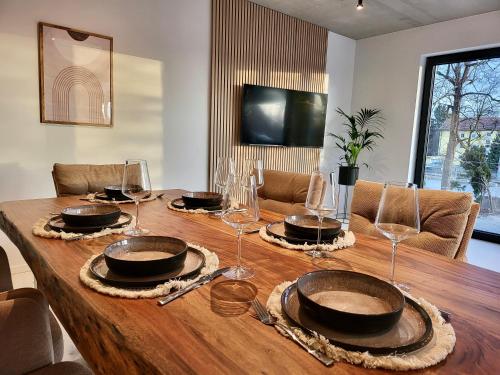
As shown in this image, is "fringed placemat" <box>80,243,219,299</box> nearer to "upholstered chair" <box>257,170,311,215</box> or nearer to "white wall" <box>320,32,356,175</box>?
"upholstered chair" <box>257,170,311,215</box>

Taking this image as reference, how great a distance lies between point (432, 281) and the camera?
92 cm

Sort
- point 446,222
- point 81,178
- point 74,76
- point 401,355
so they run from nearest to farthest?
point 401,355, point 446,222, point 81,178, point 74,76

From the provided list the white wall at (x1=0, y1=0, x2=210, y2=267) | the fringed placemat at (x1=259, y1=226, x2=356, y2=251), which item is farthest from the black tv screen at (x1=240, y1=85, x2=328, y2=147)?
the fringed placemat at (x1=259, y1=226, x2=356, y2=251)

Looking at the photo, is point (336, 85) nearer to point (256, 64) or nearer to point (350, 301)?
point (256, 64)

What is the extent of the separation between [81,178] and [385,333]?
2.03 metres

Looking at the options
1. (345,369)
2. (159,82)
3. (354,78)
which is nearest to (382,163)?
(354,78)

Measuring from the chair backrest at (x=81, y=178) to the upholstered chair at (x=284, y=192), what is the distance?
97 centimetres

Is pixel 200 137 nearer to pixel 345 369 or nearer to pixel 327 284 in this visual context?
pixel 327 284

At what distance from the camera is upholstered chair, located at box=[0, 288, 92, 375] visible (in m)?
0.84

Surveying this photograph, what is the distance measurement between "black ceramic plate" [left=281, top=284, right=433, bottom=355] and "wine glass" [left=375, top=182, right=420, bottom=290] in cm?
20

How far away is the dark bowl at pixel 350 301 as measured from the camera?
0.61 meters

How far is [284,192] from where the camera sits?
7.19 ft

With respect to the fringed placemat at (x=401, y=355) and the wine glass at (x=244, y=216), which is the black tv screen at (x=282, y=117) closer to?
the wine glass at (x=244, y=216)

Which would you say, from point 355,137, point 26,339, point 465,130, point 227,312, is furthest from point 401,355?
point 465,130
